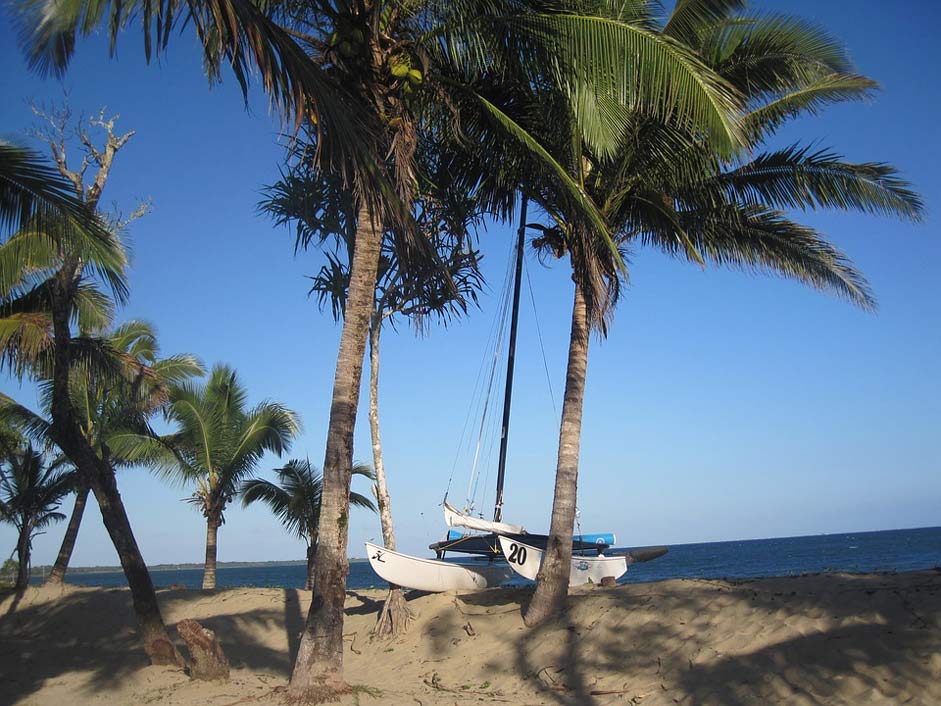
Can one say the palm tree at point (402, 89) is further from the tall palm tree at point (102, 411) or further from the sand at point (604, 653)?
the tall palm tree at point (102, 411)

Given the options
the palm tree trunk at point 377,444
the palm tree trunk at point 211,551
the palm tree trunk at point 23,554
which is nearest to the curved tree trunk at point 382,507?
the palm tree trunk at point 377,444

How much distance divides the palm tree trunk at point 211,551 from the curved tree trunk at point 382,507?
932cm

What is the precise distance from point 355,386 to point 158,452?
47.8 feet

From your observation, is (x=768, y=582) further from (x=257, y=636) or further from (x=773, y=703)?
(x=257, y=636)

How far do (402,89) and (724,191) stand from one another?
5584 millimetres

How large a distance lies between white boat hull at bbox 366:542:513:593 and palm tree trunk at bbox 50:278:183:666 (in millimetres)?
3482

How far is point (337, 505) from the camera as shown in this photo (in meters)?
9.10

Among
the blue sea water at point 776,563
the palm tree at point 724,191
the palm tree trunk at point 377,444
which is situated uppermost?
the palm tree at point 724,191

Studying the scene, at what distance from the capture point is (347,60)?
9461 millimetres

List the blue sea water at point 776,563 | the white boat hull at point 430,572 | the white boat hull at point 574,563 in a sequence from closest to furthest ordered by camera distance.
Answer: the white boat hull at point 574,563 → the white boat hull at point 430,572 → the blue sea water at point 776,563

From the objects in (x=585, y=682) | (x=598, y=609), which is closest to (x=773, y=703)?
(x=585, y=682)

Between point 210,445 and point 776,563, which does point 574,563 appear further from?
point 776,563

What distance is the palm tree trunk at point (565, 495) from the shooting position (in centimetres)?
1130

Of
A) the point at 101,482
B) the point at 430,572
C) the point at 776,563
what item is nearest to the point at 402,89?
the point at 101,482
